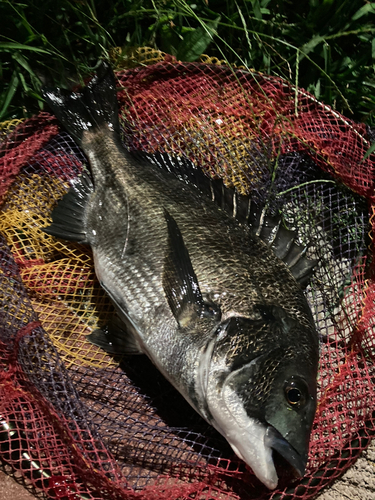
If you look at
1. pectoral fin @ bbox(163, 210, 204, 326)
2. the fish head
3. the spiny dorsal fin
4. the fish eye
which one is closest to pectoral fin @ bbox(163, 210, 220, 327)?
pectoral fin @ bbox(163, 210, 204, 326)

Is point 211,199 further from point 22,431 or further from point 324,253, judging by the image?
point 22,431

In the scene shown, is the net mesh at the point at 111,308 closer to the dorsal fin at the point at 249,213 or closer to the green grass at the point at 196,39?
the green grass at the point at 196,39

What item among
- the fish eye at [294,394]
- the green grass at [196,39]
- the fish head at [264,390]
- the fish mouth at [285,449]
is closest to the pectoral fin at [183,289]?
the fish head at [264,390]

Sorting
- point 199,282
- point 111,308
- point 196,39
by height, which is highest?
point 196,39

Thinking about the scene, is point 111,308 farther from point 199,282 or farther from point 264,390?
point 264,390

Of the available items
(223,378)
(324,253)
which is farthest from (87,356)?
(324,253)

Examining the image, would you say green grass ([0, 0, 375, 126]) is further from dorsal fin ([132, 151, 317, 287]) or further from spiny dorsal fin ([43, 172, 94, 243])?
dorsal fin ([132, 151, 317, 287])

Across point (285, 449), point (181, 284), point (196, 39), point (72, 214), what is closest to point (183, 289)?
point (181, 284)
